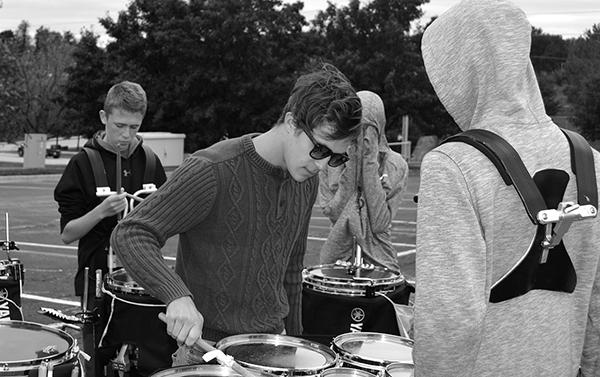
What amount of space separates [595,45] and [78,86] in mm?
31063

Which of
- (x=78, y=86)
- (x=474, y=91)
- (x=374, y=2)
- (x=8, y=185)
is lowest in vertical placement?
(x=8, y=185)

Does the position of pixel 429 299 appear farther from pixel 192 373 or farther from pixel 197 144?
pixel 197 144

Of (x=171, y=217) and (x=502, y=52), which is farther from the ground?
(x=502, y=52)

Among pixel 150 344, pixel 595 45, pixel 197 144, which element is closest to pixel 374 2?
pixel 197 144

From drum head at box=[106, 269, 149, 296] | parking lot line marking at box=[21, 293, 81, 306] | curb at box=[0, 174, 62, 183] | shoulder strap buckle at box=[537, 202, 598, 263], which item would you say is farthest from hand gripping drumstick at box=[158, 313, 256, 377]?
curb at box=[0, 174, 62, 183]

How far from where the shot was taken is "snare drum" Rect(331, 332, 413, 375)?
2.92 metres

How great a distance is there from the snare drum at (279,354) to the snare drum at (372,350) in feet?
0.35

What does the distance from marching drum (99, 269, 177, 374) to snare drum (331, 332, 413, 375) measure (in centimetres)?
112

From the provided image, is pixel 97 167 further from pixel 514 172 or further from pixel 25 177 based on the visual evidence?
pixel 25 177

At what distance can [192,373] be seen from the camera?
2.56 meters

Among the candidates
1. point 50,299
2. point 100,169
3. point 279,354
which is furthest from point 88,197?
point 50,299

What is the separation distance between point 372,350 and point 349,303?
1.09 metres

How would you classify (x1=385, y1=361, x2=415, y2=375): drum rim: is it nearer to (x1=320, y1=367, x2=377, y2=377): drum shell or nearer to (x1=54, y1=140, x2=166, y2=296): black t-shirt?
(x1=320, y1=367, x2=377, y2=377): drum shell

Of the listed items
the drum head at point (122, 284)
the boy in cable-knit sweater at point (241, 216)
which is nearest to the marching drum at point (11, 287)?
the drum head at point (122, 284)
